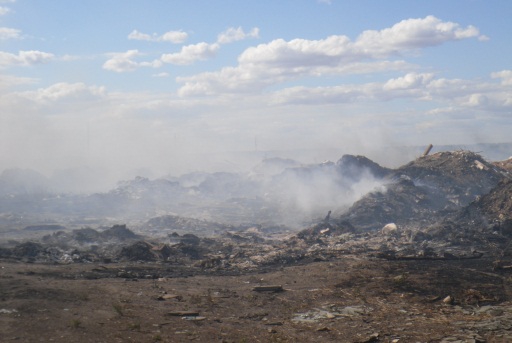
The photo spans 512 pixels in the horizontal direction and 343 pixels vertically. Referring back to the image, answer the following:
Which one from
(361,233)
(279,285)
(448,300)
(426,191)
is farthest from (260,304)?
(426,191)

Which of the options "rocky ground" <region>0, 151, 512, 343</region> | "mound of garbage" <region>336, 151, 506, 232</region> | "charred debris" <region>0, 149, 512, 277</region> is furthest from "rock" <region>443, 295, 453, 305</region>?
"mound of garbage" <region>336, 151, 506, 232</region>

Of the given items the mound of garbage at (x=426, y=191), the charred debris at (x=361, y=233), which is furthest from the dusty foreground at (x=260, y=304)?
the mound of garbage at (x=426, y=191)

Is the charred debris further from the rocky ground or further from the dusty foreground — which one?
the dusty foreground

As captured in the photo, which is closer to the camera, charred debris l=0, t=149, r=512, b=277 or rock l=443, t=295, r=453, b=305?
rock l=443, t=295, r=453, b=305

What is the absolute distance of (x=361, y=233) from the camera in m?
26.7

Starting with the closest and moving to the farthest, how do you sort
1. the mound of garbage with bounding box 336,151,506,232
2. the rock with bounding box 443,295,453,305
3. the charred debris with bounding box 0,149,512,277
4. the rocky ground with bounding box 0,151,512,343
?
1. the rocky ground with bounding box 0,151,512,343
2. the rock with bounding box 443,295,453,305
3. the charred debris with bounding box 0,149,512,277
4. the mound of garbage with bounding box 336,151,506,232

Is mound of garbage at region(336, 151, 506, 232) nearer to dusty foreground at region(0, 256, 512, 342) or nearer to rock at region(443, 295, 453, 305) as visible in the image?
dusty foreground at region(0, 256, 512, 342)

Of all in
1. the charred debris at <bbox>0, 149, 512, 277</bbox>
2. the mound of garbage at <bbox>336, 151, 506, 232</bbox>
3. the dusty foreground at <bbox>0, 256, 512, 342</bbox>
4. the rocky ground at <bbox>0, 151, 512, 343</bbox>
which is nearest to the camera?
the dusty foreground at <bbox>0, 256, 512, 342</bbox>

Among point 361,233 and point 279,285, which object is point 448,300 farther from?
point 361,233

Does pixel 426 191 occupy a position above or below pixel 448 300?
above

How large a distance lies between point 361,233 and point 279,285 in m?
13.0

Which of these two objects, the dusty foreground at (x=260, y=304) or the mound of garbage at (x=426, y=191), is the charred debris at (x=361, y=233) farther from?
the dusty foreground at (x=260, y=304)

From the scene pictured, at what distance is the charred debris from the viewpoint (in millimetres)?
20047

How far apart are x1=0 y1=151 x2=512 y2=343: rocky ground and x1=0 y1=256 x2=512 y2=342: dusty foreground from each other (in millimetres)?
40
